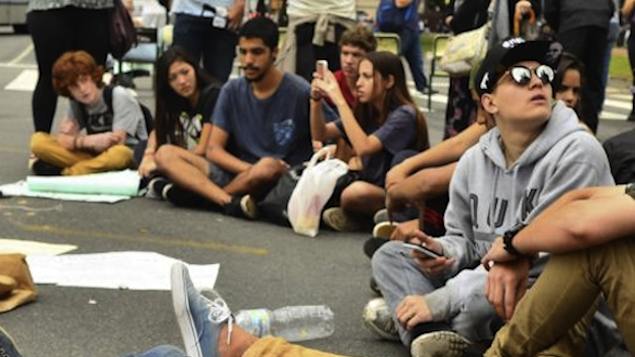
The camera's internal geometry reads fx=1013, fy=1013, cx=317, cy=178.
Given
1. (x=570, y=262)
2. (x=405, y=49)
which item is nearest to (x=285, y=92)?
(x=570, y=262)

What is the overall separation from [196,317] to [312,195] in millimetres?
2433

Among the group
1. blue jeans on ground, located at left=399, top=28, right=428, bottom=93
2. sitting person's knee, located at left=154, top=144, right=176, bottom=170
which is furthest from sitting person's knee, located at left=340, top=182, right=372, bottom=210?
blue jeans on ground, located at left=399, top=28, right=428, bottom=93

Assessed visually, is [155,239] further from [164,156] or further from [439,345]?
[439,345]

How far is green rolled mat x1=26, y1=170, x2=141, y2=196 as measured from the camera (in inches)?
241

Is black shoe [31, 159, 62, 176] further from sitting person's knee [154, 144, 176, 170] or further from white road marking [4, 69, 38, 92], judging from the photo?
white road marking [4, 69, 38, 92]

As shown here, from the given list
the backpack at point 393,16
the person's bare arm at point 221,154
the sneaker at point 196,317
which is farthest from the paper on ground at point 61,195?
the backpack at point 393,16

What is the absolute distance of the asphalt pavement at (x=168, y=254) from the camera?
141 inches

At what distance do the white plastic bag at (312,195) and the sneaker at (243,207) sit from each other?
33cm

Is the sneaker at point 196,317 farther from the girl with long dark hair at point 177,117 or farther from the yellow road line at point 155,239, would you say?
the girl with long dark hair at point 177,117

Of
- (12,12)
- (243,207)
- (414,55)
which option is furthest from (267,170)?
(12,12)

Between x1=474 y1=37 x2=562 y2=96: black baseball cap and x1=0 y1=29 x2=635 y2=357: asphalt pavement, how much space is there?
1.00 m

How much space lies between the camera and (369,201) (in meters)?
5.38

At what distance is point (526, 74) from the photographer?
3.25 metres

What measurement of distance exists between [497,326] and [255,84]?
294 cm
